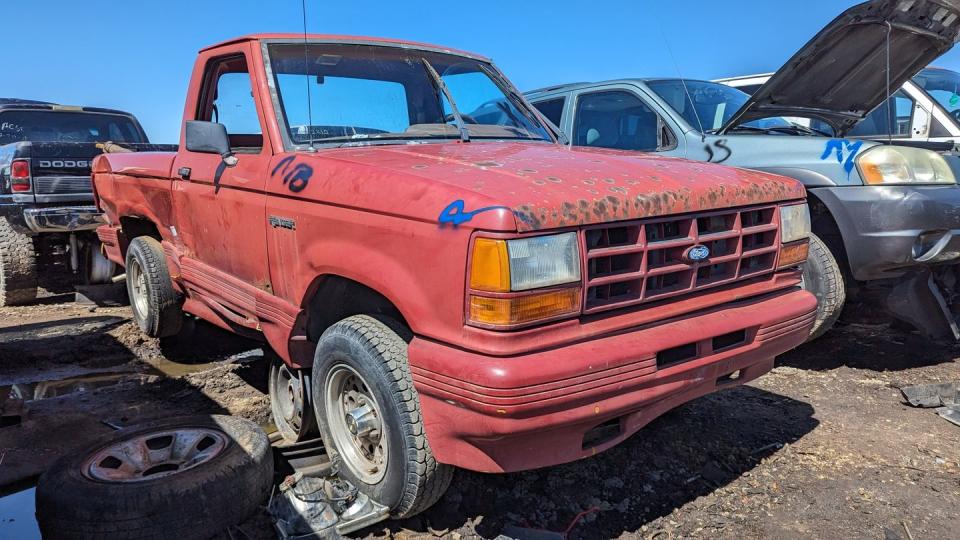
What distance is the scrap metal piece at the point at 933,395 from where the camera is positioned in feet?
12.5

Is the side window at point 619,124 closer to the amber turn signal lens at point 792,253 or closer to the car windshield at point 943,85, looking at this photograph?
the amber turn signal lens at point 792,253

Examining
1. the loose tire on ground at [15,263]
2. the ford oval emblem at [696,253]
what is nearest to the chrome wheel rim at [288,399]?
the ford oval emblem at [696,253]

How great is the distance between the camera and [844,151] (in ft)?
13.6

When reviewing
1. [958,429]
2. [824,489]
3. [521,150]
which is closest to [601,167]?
[521,150]

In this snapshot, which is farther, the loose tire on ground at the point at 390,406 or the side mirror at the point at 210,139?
the side mirror at the point at 210,139

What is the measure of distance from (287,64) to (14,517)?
229 cm

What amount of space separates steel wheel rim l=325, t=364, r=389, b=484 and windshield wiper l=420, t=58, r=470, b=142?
1358 millimetres

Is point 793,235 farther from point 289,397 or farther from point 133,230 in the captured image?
point 133,230

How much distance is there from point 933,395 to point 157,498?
13.2ft

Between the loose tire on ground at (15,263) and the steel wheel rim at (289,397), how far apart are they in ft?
15.1

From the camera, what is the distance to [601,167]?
2.62m

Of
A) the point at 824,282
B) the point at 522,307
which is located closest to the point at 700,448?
the point at 824,282

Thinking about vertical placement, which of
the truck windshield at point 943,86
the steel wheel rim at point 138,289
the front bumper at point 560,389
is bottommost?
the steel wheel rim at point 138,289

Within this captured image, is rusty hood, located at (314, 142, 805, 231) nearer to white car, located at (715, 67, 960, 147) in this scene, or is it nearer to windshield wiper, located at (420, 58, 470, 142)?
windshield wiper, located at (420, 58, 470, 142)
